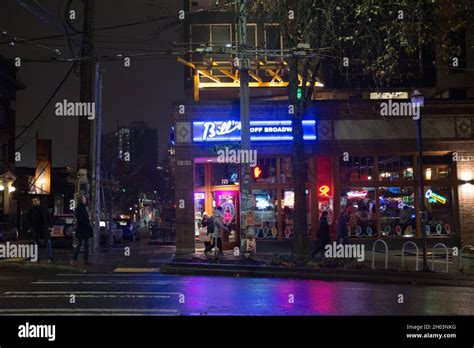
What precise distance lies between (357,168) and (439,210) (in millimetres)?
4085

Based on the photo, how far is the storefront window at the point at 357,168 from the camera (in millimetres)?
22859

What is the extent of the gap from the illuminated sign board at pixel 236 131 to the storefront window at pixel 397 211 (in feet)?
14.3

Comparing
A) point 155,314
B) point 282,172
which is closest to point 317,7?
point 282,172

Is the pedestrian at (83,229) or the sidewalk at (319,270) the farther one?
the pedestrian at (83,229)

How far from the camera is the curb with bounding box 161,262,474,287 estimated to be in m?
14.6

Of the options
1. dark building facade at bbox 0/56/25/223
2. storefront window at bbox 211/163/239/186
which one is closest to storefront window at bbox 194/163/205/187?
storefront window at bbox 211/163/239/186

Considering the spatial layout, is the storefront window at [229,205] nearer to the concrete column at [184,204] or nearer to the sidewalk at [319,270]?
the concrete column at [184,204]

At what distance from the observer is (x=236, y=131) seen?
22.3 m

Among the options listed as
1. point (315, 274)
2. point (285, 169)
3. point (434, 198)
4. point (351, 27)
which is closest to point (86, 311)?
point (315, 274)

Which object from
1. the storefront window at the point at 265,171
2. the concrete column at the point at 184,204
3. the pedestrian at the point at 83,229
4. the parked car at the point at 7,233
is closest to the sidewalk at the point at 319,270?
the pedestrian at the point at 83,229

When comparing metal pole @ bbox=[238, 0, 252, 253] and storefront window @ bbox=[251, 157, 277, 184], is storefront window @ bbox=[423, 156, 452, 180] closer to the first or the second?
storefront window @ bbox=[251, 157, 277, 184]

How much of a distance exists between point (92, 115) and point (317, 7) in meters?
8.45

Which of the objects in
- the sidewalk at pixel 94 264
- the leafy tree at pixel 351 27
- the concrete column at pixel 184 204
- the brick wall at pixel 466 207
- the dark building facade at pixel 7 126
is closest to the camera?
the leafy tree at pixel 351 27

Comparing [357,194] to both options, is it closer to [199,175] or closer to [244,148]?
[199,175]
